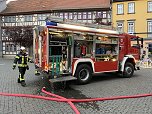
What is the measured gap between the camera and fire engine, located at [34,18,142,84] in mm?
10922

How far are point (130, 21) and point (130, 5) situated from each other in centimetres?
235

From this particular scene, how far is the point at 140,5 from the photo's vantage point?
3947cm

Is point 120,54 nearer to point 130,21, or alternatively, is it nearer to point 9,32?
point 130,21

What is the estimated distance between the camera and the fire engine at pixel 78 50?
35.8 ft

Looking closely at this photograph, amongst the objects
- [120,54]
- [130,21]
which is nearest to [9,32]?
[130,21]

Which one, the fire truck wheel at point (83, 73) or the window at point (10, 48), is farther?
the window at point (10, 48)

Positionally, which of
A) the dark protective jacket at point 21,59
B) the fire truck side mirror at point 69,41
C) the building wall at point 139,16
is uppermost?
the building wall at point 139,16

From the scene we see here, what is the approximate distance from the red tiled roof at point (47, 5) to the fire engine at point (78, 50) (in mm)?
30760

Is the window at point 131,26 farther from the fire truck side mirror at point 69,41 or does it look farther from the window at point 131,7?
the fire truck side mirror at point 69,41

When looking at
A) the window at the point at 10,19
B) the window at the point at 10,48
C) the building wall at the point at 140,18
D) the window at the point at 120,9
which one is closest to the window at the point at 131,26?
the building wall at the point at 140,18

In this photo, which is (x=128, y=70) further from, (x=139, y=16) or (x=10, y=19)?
(x=10, y=19)

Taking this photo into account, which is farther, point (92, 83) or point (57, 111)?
point (92, 83)

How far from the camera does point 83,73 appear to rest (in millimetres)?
12219

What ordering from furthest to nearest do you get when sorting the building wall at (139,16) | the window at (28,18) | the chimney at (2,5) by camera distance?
the chimney at (2,5) < the window at (28,18) < the building wall at (139,16)
